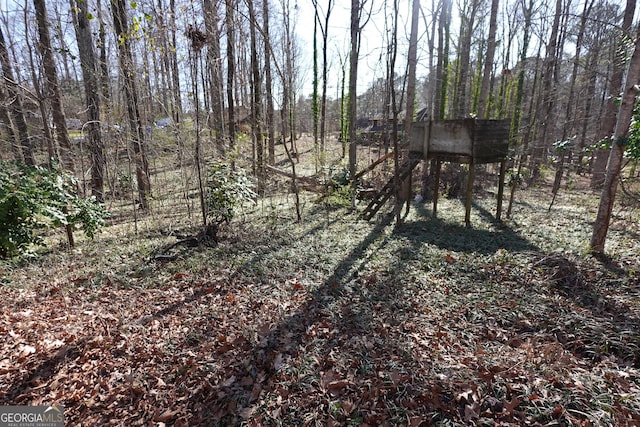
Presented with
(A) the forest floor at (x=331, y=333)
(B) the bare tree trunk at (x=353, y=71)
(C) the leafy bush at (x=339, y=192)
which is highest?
(B) the bare tree trunk at (x=353, y=71)

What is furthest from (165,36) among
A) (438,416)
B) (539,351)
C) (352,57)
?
(539,351)

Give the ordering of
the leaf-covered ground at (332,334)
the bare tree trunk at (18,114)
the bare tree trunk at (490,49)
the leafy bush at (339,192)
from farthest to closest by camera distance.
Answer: the bare tree trunk at (490,49) < the leafy bush at (339,192) < the bare tree trunk at (18,114) < the leaf-covered ground at (332,334)

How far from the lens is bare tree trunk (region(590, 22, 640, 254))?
14.7 ft

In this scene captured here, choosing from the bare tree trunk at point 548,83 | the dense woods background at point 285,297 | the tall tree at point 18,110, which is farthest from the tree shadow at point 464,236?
the tall tree at point 18,110

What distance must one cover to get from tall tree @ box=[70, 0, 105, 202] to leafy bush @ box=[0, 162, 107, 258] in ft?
5.74

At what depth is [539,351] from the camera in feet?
10.7

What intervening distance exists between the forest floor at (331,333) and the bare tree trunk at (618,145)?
1.54 feet

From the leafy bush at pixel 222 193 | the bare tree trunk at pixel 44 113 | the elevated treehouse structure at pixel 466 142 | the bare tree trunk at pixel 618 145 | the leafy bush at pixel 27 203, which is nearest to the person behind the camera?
the bare tree trunk at pixel 618 145

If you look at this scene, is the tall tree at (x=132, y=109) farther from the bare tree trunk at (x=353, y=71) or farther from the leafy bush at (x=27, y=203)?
the bare tree trunk at (x=353, y=71)

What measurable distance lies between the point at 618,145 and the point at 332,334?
5237 millimetres

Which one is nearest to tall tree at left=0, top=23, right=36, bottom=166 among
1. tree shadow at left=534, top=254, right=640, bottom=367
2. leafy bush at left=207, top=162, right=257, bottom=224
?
leafy bush at left=207, top=162, right=257, bottom=224

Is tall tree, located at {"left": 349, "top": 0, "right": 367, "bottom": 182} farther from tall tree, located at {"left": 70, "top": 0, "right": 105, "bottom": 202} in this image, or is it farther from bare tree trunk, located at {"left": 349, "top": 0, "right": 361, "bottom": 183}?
tall tree, located at {"left": 70, "top": 0, "right": 105, "bottom": 202}

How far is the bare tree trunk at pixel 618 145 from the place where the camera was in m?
4.48

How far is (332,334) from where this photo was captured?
3723mm
